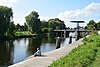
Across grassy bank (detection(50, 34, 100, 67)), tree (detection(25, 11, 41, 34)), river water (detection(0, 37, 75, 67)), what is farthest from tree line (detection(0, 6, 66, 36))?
grassy bank (detection(50, 34, 100, 67))

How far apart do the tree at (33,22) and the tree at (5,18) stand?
1477 inches

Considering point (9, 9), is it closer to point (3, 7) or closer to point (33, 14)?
point (3, 7)

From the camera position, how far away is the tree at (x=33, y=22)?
135125 millimetres

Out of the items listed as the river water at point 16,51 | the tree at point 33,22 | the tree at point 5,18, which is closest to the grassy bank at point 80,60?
the river water at point 16,51

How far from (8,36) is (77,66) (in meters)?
86.0

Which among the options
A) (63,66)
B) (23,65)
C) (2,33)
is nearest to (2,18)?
(2,33)

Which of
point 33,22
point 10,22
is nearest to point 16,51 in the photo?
point 10,22

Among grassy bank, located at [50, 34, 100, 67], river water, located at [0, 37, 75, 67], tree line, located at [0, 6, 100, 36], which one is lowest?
river water, located at [0, 37, 75, 67]

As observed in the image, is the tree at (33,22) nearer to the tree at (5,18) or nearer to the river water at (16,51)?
the tree at (5,18)

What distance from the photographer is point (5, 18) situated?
94.2m

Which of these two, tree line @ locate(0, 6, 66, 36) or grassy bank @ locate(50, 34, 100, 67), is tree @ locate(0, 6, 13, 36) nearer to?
tree line @ locate(0, 6, 66, 36)

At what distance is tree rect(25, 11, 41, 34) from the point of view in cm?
13512

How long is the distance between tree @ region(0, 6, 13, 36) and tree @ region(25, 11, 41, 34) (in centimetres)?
3751

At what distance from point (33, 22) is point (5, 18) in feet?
136
